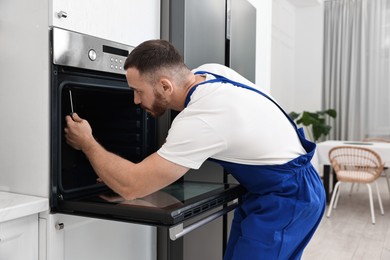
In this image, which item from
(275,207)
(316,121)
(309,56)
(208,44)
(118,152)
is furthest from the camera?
(309,56)

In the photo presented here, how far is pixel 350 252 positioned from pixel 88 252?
8.05ft

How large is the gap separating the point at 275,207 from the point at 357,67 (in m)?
6.19

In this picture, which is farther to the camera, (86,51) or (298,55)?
(298,55)

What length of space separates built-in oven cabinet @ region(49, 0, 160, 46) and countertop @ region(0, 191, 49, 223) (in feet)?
1.68

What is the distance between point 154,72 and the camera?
125 centimetres

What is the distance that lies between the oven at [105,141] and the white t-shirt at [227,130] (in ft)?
0.49

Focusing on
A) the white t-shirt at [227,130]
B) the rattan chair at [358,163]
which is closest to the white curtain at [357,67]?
the rattan chair at [358,163]

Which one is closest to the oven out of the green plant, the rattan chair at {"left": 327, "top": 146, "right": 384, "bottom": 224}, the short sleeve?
the short sleeve

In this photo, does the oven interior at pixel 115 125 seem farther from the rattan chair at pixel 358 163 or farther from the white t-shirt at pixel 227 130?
the rattan chair at pixel 358 163

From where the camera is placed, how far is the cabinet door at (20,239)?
1.13 meters

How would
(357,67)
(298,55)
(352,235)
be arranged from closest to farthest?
1. (352,235)
2. (357,67)
3. (298,55)

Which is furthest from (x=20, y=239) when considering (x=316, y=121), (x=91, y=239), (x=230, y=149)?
(x=316, y=121)

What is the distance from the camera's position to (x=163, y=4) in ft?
5.46

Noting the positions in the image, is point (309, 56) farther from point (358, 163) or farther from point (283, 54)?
point (358, 163)
